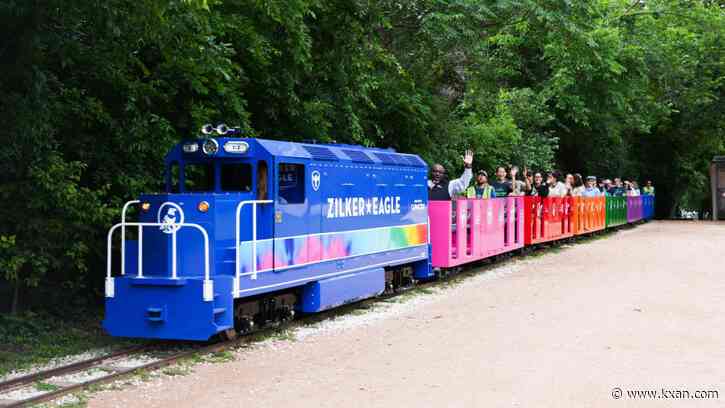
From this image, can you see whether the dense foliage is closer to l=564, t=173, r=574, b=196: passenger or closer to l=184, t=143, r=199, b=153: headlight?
l=184, t=143, r=199, b=153: headlight

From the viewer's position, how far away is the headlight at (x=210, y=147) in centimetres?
1073

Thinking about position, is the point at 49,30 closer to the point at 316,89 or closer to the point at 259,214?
the point at 259,214

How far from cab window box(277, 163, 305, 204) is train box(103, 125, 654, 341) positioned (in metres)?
0.02

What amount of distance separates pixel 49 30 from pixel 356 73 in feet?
23.8

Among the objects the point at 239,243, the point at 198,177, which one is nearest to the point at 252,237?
the point at 239,243

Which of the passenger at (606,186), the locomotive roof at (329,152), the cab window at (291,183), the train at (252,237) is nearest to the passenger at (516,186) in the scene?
the locomotive roof at (329,152)

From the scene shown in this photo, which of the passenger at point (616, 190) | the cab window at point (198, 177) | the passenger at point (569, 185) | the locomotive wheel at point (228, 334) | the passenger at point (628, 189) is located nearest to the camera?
the locomotive wheel at point (228, 334)

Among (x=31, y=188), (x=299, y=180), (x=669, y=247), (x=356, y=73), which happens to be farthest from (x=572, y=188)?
(x=31, y=188)

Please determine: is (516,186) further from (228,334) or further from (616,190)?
(616,190)

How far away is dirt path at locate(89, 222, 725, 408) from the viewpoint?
785 cm

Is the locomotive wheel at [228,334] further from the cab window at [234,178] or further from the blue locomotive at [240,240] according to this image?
the cab window at [234,178]

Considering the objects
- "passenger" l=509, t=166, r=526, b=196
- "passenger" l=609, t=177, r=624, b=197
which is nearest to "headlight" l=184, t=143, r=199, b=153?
"passenger" l=509, t=166, r=526, b=196

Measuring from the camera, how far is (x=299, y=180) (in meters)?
11.5

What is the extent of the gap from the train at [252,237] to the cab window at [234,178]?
12 millimetres
